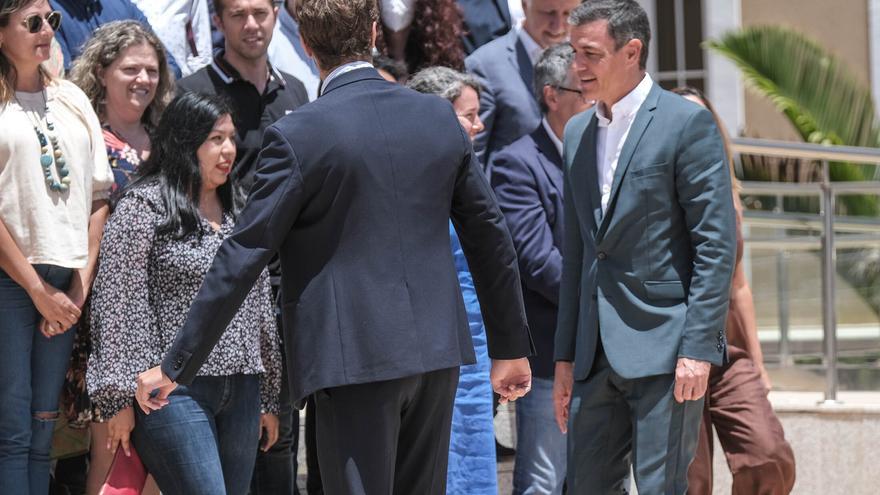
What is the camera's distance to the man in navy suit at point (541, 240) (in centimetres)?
537

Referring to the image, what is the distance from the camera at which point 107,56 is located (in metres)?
5.24

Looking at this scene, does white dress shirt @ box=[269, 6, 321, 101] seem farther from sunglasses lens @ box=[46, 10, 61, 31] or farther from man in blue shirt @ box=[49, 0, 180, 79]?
sunglasses lens @ box=[46, 10, 61, 31]

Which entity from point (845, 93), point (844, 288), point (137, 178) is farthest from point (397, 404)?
point (845, 93)

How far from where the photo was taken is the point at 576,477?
4551mm

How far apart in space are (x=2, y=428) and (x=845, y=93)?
522 inches

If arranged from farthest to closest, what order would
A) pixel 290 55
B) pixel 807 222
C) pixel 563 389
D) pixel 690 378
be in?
pixel 807 222 → pixel 290 55 → pixel 563 389 → pixel 690 378

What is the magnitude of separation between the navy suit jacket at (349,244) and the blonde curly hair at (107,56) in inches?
74.1

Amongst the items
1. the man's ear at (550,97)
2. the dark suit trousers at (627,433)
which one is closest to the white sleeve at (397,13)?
the man's ear at (550,97)

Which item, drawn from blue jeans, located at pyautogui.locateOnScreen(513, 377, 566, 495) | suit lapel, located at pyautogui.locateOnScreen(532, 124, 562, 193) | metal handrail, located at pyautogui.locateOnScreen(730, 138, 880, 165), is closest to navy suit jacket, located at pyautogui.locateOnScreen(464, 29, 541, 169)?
suit lapel, located at pyautogui.locateOnScreen(532, 124, 562, 193)

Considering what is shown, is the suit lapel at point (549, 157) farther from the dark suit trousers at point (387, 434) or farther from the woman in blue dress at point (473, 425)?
the dark suit trousers at point (387, 434)

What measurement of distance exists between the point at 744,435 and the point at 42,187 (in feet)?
9.48

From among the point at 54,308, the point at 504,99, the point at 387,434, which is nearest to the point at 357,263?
the point at 387,434

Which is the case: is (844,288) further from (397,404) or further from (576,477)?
(397,404)

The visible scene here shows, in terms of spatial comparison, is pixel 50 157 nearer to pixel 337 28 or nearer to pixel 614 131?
pixel 337 28
